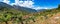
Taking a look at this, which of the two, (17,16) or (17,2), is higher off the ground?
(17,2)

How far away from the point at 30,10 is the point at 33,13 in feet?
0.46

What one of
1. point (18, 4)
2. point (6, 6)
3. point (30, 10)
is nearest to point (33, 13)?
point (30, 10)

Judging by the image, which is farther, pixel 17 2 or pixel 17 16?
pixel 17 2

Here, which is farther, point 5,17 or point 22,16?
point 22,16

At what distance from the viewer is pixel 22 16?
5285 mm

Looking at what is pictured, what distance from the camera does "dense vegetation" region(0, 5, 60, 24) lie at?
4953 millimetres

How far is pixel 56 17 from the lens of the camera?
506 centimetres

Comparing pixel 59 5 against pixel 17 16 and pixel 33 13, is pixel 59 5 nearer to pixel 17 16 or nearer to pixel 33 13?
pixel 33 13

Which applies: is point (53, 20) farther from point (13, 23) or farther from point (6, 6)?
point (6, 6)

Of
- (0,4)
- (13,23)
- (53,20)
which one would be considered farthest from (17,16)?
(53,20)

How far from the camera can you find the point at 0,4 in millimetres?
5426

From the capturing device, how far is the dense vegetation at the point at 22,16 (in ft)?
16.3

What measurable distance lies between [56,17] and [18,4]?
4.41 feet

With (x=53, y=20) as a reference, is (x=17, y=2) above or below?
above
